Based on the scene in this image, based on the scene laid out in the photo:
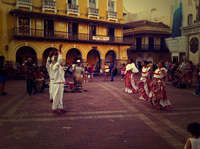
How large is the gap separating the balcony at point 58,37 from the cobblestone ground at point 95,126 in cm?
1364

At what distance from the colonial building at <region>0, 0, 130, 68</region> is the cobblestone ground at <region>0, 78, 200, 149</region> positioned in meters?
13.9

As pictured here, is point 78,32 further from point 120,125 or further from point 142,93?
point 120,125

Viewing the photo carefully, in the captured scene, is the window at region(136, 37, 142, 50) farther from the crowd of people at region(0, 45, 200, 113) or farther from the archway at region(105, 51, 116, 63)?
the crowd of people at region(0, 45, 200, 113)

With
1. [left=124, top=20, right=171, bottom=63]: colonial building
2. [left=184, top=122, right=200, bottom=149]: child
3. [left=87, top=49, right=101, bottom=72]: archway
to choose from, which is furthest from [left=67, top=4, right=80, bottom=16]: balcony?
[left=184, top=122, right=200, bottom=149]: child

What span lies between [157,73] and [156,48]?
92.3ft

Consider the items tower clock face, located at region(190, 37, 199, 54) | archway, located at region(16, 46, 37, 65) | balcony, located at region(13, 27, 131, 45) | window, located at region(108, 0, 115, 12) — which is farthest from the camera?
window, located at region(108, 0, 115, 12)

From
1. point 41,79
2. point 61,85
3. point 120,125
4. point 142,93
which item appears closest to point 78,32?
point 41,79

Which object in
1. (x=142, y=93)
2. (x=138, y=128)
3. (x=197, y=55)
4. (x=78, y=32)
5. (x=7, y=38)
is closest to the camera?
(x=138, y=128)

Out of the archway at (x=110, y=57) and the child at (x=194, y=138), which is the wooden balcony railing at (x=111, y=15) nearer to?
the archway at (x=110, y=57)

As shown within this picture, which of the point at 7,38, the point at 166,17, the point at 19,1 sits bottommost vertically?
the point at 7,38

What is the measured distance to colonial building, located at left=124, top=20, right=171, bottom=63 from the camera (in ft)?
107

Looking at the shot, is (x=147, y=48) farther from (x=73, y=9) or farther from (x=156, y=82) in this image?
(x=156, y=82)

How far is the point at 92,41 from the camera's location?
75.0 ft

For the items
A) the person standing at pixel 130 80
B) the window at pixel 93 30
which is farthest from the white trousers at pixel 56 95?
the window at pixel 93 30
